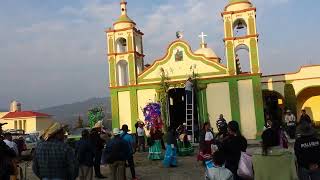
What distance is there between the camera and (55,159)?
6.52 m

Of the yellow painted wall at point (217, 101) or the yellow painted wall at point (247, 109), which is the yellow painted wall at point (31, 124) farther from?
the yellow painted wall at point (247, 109)

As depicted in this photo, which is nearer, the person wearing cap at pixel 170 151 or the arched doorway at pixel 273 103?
the person wearing cap at pixel 170 151

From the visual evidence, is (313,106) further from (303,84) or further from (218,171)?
(218,171)

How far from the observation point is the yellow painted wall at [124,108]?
2755 centimetres

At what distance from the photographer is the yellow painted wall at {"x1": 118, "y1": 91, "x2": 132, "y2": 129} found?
27.5 m

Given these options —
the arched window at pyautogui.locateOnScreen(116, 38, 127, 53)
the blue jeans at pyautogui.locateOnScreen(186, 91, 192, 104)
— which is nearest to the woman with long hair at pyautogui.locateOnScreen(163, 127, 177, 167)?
the blue jeans at pyautogui.locateOnScreen(186, 91, 192, 104)

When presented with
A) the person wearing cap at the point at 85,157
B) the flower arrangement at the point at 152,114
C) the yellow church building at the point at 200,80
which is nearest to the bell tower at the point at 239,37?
the yellow church building at the point at 200,80

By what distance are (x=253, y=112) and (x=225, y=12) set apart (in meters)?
5.99

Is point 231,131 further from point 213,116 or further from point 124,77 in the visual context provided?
point 124,77

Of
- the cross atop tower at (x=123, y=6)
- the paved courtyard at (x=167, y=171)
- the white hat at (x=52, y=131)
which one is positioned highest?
the cross atop tower at (x=123, y=6)

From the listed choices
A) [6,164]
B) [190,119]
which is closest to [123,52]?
[190,119]

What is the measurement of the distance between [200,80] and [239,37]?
130 inches

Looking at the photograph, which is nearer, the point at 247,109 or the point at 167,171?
the point at 167,171

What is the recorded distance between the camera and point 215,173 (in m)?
5.78
